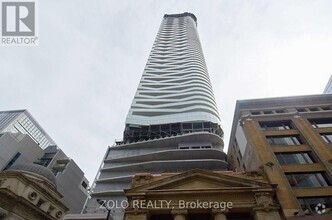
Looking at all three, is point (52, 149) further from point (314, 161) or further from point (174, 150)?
point (314, 161)

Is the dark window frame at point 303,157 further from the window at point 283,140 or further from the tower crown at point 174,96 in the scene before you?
the tower crown at point 174,96

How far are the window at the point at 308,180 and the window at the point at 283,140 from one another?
5.18 metres

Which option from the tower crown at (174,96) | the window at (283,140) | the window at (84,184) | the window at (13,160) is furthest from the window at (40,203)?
the window at (84,184)

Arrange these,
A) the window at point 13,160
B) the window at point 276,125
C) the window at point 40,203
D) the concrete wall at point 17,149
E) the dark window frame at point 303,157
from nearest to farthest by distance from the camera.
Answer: the dark window frame at point 303,157 < the window at point 276,125 < the window at point 40,203 < the concrete wall at point 17,149 < the window at point 13,160

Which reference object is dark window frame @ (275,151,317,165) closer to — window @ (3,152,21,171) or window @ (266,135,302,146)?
window @ (266,135,302,146)

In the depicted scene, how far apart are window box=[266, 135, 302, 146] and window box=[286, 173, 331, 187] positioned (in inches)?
204

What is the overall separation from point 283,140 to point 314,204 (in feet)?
31.9

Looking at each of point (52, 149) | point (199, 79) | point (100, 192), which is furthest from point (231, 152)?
point (52, 149)

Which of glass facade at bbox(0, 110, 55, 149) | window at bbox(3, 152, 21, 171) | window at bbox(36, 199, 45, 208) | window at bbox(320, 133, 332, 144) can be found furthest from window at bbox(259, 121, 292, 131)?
glass facade at bbox(0, 110, 55, 149)

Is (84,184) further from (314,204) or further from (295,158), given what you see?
(314,204)

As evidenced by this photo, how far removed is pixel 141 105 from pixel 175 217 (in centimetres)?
5540

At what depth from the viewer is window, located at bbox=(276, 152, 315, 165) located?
97.3 ft

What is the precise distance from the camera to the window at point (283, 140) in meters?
32.3

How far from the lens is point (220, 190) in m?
25.3
